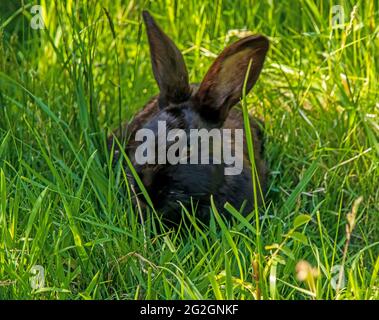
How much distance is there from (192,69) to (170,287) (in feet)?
6.66

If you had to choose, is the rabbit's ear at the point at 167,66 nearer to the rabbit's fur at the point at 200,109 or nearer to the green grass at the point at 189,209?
the rabbit's fur at the point at 200,109

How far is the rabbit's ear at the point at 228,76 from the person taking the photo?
175 inches

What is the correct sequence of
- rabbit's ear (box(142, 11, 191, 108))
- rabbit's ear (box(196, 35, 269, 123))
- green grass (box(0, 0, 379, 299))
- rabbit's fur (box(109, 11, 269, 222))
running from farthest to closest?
rabbit's ear (box(142, 11, 191, 108)) < rabbit's ear (box(196, 35, 269, 123)) < rabbit's fur (box(109, 11, 269, 222)) < green grass (box(0, 0, 379, 299))

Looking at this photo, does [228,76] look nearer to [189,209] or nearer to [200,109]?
[200,109]

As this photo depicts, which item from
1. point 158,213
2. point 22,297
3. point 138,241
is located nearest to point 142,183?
point 158,213

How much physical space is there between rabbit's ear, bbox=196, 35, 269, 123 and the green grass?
316 millimetres

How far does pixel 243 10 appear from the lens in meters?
5.53

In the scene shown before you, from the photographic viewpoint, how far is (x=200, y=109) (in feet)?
15.0

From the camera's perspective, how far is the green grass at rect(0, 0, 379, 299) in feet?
11.7

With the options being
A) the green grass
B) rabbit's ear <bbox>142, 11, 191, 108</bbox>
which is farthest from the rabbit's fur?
the green grass

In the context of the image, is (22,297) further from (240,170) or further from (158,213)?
(240,170)

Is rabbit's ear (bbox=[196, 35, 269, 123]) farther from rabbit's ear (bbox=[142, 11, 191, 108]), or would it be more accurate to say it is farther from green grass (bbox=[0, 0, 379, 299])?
green grass (bbox=[0, 0, 379, 299])
